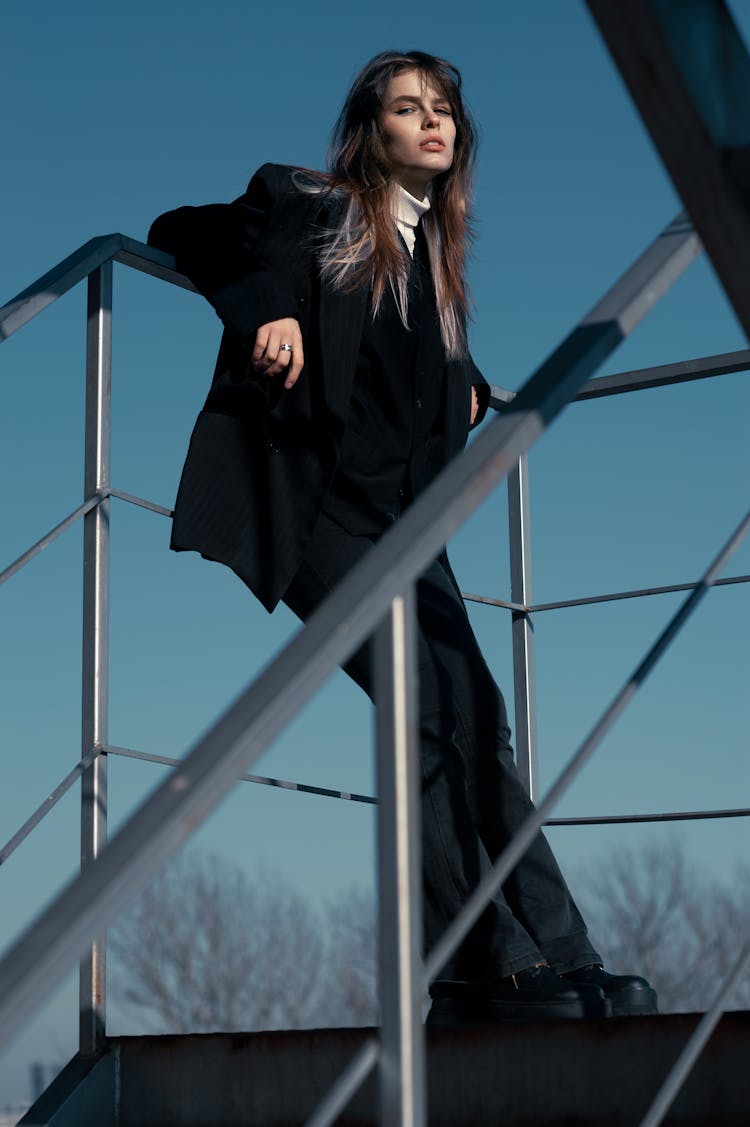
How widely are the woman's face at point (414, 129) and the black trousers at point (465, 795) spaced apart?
658 millimetres

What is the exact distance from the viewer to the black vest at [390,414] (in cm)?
233

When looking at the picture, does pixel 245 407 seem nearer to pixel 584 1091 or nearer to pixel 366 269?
pixel 366 269

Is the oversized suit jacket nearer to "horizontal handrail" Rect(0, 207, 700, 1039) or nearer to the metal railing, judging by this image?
the metal railing

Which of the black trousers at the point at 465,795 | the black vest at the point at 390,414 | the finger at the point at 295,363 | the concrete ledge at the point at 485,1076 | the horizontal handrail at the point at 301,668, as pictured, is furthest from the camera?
the black vest at the point at 390,414

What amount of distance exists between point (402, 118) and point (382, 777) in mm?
1871

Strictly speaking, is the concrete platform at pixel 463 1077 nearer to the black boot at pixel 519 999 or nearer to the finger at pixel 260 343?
the black boot at pixel 519 999

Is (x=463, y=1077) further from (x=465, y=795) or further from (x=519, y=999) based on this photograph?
(x=465, y=795)

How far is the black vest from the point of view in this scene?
91.6 inches

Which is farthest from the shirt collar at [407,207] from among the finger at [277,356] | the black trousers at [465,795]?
the black trousers at [465,795]

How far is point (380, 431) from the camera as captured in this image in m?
2.38

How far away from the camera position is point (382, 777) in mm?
848

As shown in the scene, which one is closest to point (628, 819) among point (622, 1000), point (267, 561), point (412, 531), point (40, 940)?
point (622, 1000)

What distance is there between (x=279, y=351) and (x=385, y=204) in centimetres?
42

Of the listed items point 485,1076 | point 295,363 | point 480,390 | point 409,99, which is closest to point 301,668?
point 485,1076
